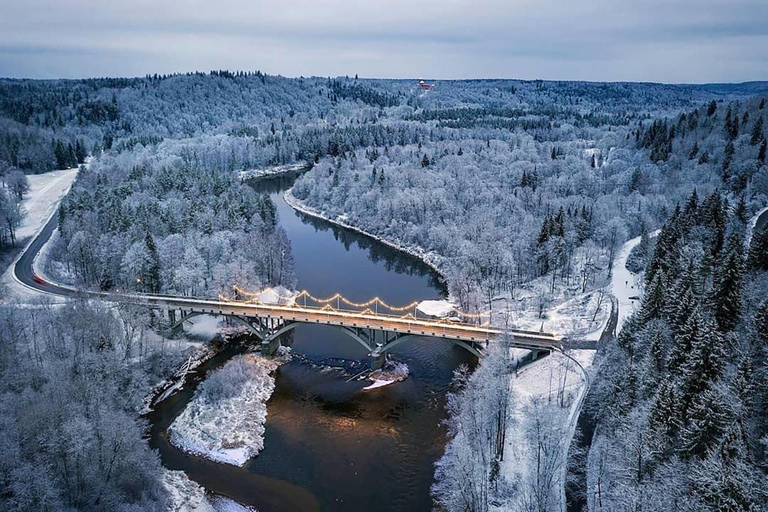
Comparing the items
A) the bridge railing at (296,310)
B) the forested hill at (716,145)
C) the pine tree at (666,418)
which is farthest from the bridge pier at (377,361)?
the forested hill at (716,145)

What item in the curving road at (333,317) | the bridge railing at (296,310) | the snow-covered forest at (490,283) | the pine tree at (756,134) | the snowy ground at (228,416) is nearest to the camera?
the snow-covered forest at (490,283)

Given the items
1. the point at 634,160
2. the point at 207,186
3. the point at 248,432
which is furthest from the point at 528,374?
the point at 634,160

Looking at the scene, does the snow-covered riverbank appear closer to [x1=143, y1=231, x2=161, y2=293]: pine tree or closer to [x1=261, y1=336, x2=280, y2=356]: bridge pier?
[x1=261, y1=336, x2=280, y2=356]: bridge pier

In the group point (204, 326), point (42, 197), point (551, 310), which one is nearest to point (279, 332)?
point (204, 326)

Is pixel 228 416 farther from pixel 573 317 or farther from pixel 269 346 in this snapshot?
pixel 573 317

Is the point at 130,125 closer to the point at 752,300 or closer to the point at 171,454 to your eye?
the point at 171,454

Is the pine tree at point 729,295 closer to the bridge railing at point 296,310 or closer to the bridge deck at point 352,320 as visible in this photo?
the bridge deck at point 352,320
